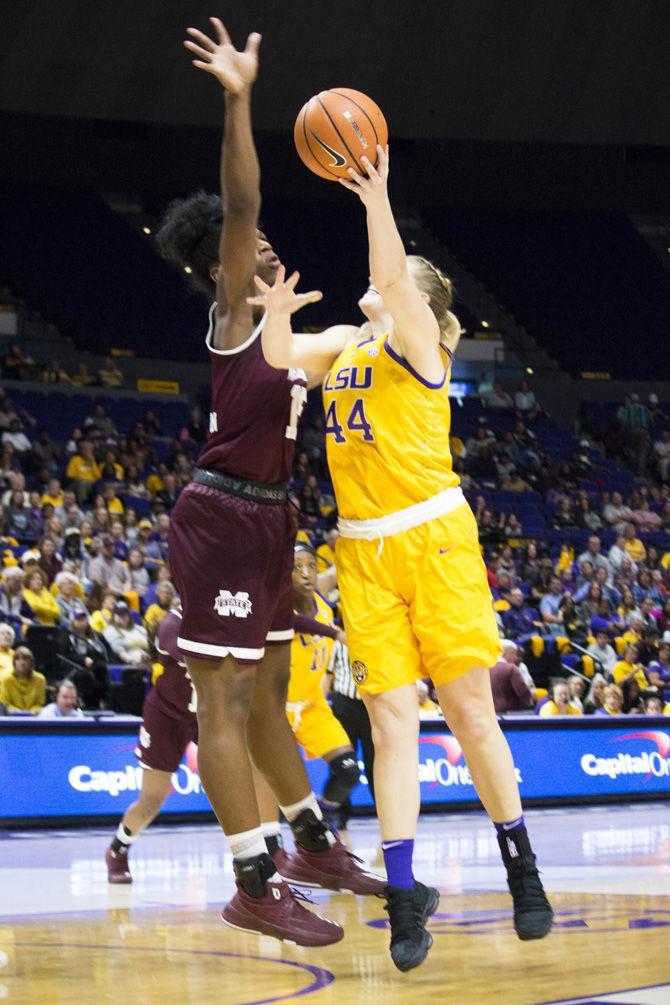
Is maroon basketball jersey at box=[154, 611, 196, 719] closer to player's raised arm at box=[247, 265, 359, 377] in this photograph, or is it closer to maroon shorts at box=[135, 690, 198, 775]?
maroon shorts at box=[135, 690, 198, 775]

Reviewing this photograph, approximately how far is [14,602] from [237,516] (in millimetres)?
9144

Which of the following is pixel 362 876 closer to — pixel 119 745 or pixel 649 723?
pixel 119 745

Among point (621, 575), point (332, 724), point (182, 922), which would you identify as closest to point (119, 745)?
point (332, 724)

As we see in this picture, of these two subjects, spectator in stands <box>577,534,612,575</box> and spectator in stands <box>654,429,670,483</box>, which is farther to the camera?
spectator in stands <box>654,429,670,483</box>

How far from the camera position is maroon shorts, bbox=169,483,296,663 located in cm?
471

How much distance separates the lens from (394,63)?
21203 mm

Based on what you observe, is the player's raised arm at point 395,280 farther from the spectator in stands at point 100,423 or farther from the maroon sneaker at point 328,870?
the spectator in stands at point 100,423

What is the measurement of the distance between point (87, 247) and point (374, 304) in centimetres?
2318

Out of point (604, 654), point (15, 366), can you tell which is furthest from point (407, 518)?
point (15, 366)

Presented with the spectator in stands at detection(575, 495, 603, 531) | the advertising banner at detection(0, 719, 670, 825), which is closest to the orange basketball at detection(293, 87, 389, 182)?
the advertising banner at detection(0, 719, 670, 825)

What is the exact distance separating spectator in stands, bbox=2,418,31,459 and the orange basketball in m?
14.2

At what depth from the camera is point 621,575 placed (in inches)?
812

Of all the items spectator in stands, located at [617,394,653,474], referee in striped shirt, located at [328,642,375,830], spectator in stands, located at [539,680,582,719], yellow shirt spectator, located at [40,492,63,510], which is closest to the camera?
referee in striped shirt, located at [328,642,375,830]

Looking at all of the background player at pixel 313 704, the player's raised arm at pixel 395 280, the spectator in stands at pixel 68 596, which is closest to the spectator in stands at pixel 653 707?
the spectator in stands at pixel 68 596
